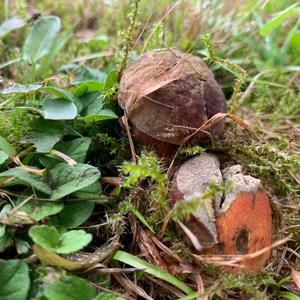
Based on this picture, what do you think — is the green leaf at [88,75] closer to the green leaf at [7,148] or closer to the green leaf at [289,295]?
the green leaf at [7,148]

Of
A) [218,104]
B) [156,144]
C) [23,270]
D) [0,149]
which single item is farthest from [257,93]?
[23,270]

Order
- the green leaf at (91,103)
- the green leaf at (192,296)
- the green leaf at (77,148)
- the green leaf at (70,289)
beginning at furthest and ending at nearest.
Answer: the green leaf at (91,103) < the green leaf at (77,148) < the green leaf at (192,296) < the green leaf at (70,289)

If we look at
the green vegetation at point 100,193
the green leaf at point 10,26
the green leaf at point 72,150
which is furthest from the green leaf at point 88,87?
the green leaf at point 10,26

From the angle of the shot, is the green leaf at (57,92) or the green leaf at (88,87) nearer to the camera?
the green leaf at (57,92)

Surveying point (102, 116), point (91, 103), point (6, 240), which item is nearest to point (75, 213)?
point (6, 240)

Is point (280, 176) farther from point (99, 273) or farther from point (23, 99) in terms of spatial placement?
point (23, 99)

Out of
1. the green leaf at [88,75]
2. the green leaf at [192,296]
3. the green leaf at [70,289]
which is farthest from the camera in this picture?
the green leaf at [88,75]
